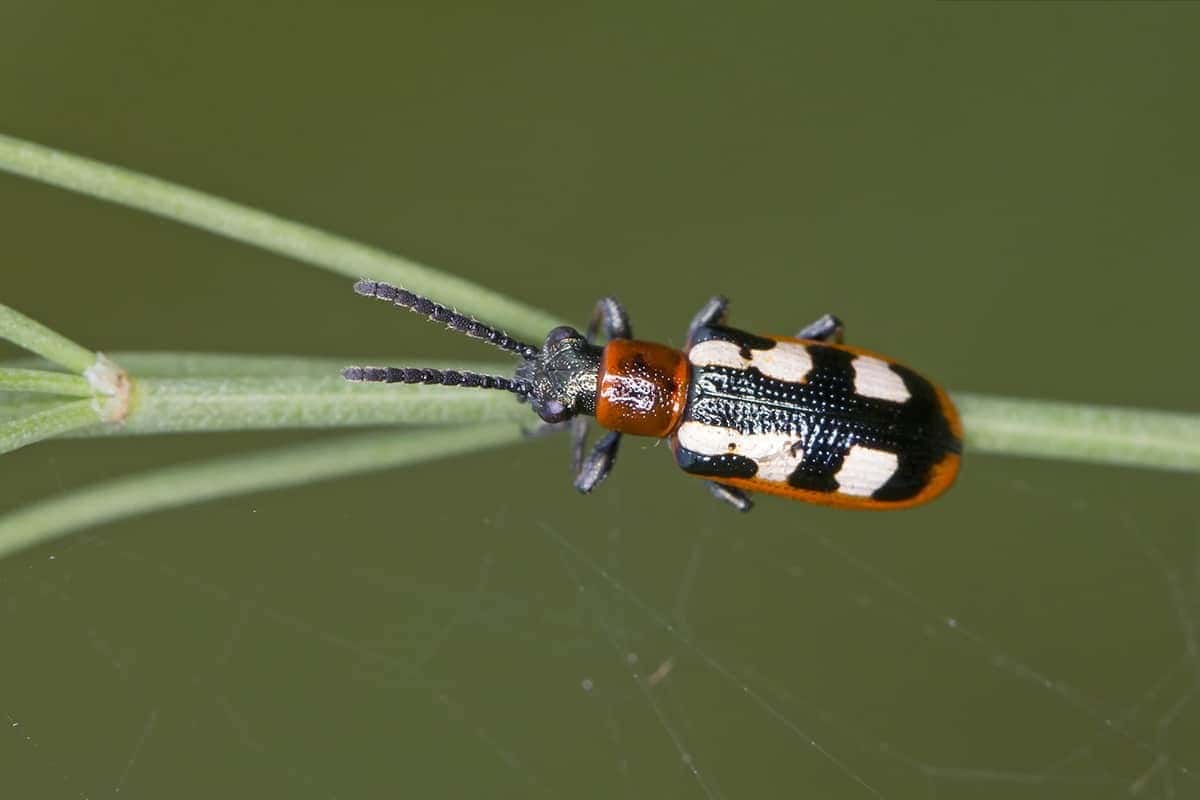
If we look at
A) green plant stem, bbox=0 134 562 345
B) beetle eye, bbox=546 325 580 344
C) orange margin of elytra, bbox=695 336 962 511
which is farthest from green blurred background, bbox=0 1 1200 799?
green plant stem, bbox=0 134 562 345

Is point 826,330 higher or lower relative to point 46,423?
higher

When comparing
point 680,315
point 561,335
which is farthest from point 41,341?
point 680,315

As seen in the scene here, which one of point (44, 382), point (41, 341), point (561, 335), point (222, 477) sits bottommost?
point (222, 477)

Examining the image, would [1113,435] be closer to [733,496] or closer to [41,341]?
[733,496]

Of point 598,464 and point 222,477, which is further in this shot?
point 598,464

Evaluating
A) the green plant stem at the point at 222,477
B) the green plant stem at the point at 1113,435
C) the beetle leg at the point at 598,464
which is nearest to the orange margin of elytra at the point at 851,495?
the beetle leg at the point at 598,464

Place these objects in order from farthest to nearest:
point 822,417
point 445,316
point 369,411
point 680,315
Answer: point 680,315
point 822,417
point 445,316
point 369,411

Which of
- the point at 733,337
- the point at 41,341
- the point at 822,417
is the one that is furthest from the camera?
the point at 733,337
